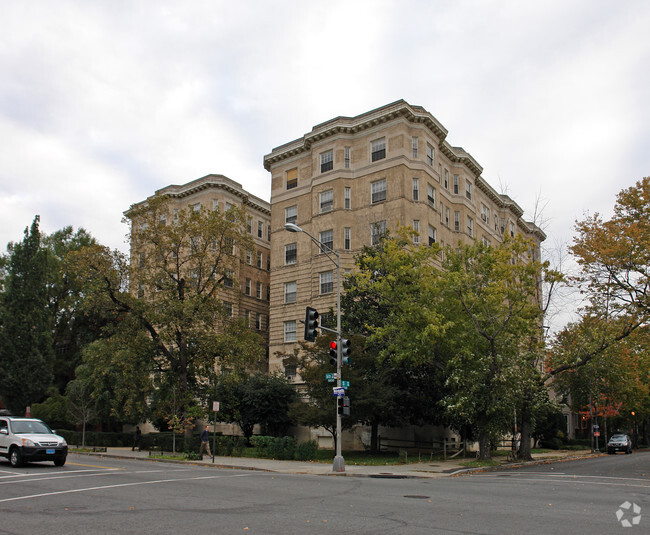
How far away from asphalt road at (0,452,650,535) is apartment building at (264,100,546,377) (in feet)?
83.7

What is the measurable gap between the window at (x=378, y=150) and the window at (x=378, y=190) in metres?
1.95

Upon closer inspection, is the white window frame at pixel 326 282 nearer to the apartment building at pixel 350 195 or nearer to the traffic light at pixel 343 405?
the apartment building at pixel 350 195

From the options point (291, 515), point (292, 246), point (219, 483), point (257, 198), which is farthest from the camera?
point (257, 198)

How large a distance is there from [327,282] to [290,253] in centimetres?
586

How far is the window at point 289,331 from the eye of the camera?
46.9m

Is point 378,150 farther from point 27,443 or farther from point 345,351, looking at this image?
point 27,443

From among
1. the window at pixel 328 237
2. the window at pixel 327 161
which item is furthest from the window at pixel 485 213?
the window at pixel 328 237

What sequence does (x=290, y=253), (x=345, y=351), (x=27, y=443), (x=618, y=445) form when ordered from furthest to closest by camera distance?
1. (x=290, y=253)
2. (x=618, y=445)
3. (x=345, y=351)
4. (x=27, y=443)

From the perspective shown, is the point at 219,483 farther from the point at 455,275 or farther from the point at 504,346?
the point at 504,346

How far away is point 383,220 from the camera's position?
4272 cm

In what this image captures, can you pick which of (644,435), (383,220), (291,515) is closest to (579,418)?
(644,435)

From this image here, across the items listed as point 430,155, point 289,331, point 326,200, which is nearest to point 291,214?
point 326,200

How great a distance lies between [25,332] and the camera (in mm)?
50156

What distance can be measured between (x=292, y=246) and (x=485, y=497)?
120 ft
